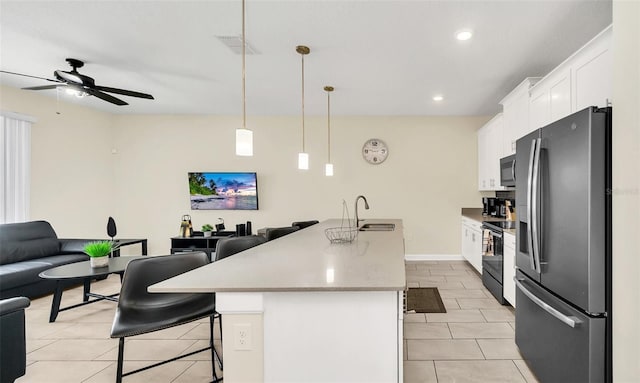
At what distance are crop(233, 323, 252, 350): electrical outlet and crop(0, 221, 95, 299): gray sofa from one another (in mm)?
3383

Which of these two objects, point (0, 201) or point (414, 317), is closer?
point (414, 317)

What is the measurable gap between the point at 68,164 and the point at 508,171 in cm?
624

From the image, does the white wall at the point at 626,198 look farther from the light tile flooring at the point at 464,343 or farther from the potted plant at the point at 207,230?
the potted plant at the point at 207,230

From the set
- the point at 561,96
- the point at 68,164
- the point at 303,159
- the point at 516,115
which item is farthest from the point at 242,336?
the point at 68,164

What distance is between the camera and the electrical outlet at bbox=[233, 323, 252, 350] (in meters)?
1.43

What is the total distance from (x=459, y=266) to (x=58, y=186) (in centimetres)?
638

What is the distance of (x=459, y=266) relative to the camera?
17.5 feet

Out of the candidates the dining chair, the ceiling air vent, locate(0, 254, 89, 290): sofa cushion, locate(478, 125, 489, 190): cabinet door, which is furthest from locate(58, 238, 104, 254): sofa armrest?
locate(478, 125, 489, 190): cabinet door

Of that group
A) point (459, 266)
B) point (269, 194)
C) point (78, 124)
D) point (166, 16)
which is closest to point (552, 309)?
Result: point (166, 16)

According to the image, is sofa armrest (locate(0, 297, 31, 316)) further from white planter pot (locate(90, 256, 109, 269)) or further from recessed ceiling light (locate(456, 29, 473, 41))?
recessed ceiling light (locate(456, 29, 473, 41))

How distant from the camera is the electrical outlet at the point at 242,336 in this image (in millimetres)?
1431

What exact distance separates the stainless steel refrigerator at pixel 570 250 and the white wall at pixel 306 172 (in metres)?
3.69

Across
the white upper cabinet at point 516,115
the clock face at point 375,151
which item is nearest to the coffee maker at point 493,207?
the white upper cabinet at point 516,115

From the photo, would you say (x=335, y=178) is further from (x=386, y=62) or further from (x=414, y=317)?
(x=414, y=317)
